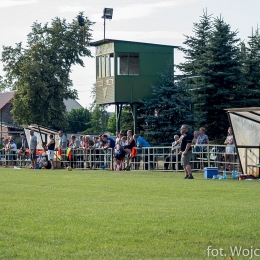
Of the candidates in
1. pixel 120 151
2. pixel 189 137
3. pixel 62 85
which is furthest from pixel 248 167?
pixel 62 85

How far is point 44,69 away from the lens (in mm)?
65375

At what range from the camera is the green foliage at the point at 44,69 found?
6469cm

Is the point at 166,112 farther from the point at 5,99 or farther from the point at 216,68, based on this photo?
the point at 5,99

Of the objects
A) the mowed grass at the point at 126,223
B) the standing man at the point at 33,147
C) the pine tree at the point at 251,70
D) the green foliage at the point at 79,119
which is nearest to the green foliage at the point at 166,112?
Answer: the pine tree at the point at 251,70

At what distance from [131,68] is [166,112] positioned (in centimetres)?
396

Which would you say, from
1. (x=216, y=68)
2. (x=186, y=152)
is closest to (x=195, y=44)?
(x=216, y=68)

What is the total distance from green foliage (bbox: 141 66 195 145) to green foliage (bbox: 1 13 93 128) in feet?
70.6

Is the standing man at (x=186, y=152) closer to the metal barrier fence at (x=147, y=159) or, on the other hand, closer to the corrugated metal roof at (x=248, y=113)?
the corrugated metal roof at (x=248, y=113)

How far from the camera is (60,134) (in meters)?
37.4

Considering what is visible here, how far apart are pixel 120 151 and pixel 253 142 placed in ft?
25.7

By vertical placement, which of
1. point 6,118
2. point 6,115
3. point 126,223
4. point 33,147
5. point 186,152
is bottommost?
point 126,223

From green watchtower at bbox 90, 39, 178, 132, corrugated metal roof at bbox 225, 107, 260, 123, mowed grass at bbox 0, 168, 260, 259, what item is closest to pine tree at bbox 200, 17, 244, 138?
green watchtower at bbox 90, 39, 178, 132

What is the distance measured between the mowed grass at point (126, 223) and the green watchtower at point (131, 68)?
92.0 ft

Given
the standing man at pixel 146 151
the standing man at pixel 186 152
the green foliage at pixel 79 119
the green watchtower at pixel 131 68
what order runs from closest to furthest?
1. the standing man at pixel 186 152
2. the standing man at pixel 146 151
3. the green watchtower at pixel 131 68
4. the green foliage at pixel 79 119
